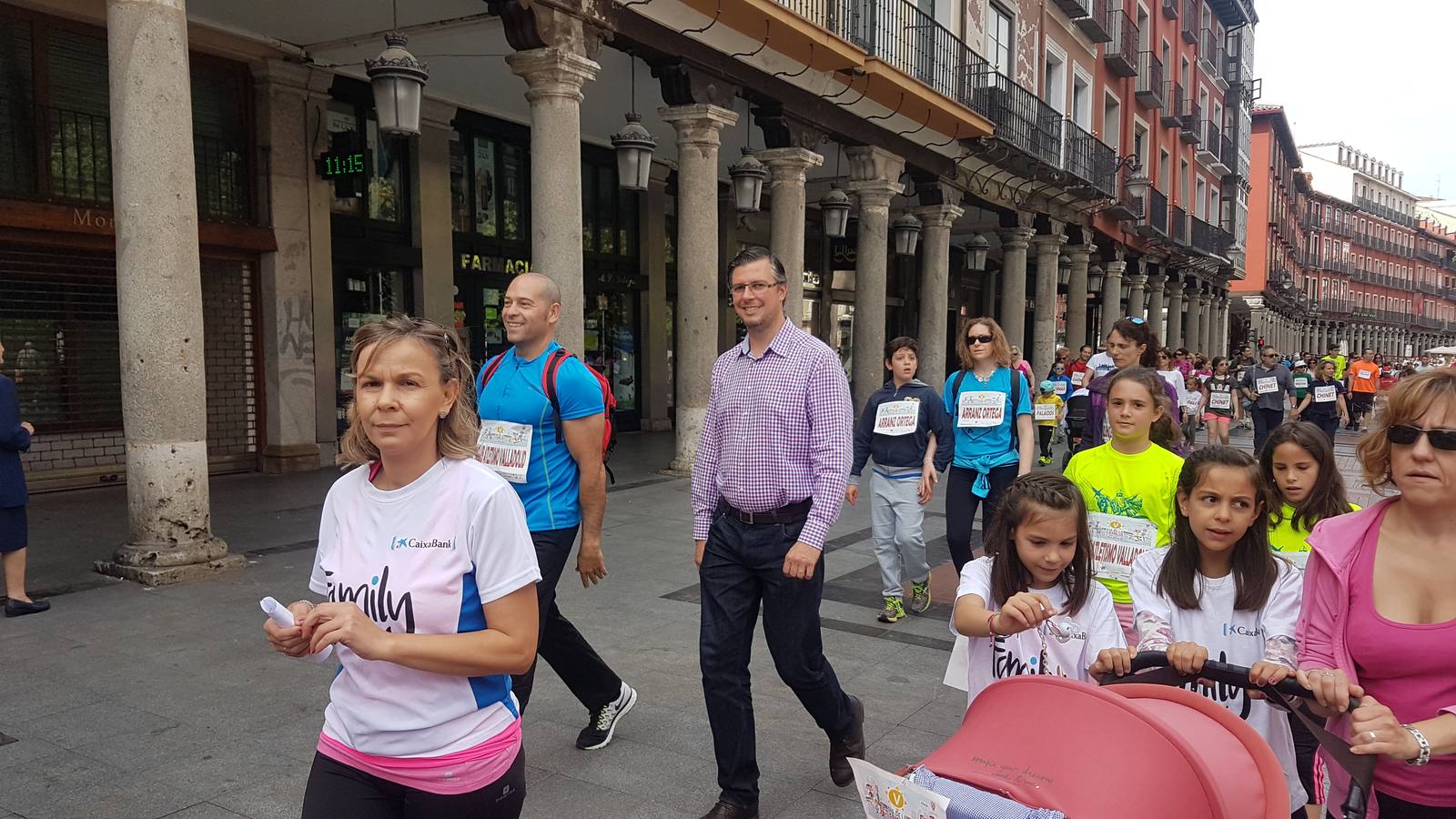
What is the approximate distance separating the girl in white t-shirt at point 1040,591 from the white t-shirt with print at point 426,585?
4.36 ft

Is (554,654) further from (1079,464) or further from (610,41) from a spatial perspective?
(610,41)

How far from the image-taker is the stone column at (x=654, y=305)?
18016mm

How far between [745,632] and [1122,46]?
29089 millimetres

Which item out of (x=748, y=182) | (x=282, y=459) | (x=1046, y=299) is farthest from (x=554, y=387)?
(x=1046, y=299)

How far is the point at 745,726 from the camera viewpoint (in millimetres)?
3455

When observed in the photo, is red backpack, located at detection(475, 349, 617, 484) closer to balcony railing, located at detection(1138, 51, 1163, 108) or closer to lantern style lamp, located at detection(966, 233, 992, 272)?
lantern style lamp, located at detection(966, 233, 992, 272)

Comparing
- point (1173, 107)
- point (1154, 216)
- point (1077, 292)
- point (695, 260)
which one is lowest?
point (695, 260)

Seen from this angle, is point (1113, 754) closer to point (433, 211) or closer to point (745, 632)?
point (745, 632)

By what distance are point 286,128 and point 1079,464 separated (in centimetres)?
1042

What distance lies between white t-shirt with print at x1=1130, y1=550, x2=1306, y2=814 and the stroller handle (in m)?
0.48

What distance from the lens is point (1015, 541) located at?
2920 millimetres

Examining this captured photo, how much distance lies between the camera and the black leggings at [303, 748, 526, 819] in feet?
6.75

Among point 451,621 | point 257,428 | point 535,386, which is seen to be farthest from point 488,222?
Result: point 451,621

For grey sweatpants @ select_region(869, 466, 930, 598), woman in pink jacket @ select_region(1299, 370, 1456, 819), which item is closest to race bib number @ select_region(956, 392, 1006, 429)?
grey sweatpants @ select_region(869, 466, 930, 598)
